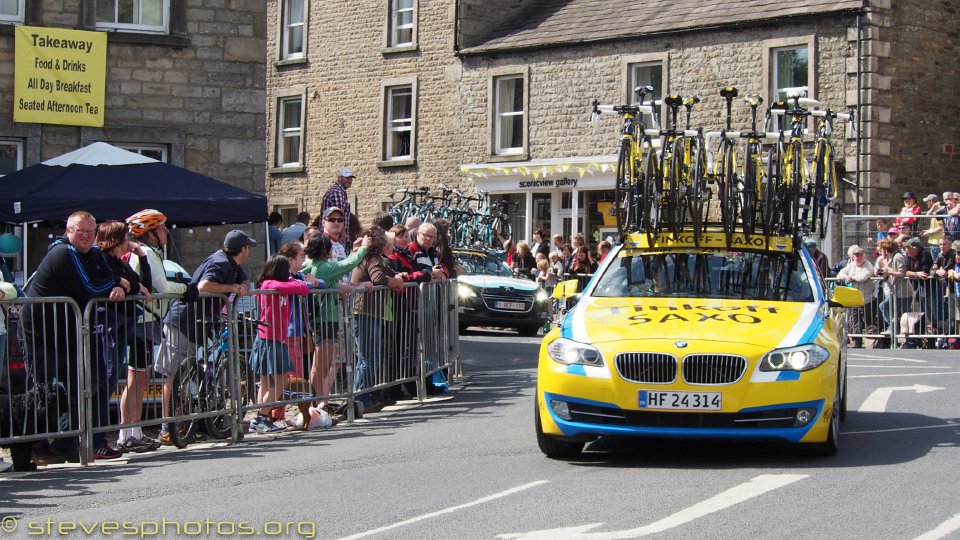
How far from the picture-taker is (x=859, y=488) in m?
9.06

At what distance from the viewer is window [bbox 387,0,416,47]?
42281 mm

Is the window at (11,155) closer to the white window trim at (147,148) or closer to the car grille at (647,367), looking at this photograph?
the white window trim at (147,148)

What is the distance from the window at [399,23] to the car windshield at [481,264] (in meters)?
16.0

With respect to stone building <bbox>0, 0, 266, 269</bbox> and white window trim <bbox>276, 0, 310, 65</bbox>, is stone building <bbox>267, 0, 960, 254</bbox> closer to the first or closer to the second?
white window trim <bbox>276, 0, 310, 65</bbox>

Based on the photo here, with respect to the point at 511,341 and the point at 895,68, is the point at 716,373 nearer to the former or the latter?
the point at 511,341

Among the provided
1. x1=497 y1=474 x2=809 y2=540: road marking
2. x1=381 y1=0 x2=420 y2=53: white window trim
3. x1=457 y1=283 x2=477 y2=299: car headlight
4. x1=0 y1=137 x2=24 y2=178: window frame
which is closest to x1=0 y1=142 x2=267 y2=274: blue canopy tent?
Answer: x1=0 y1=137 x2=24 y2=178: window frame

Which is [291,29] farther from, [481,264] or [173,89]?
[173,89]

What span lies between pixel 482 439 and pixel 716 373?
2527mm

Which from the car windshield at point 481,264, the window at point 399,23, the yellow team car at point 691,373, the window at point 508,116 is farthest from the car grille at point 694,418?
the window at point 399,23

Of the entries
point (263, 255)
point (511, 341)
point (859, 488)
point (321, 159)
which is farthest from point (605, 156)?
point (859, 488)

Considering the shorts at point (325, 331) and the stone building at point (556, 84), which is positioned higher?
the stone building at point (556, 84)

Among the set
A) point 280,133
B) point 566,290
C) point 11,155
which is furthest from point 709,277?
point 280,133

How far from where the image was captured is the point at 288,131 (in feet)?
149

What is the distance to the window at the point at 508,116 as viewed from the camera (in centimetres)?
3956
